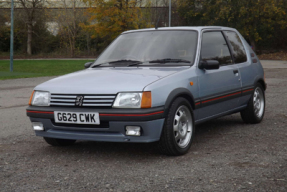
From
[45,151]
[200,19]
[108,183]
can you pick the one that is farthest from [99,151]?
[200,19]

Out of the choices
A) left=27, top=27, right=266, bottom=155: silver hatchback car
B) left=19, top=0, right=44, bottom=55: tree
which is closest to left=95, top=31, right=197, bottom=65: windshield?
left=27, top=27, right=266, bottom=155: silver hatchback car

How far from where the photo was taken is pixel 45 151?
5461 mm

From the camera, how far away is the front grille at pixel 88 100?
4.65m

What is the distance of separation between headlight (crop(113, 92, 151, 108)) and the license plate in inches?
10.4

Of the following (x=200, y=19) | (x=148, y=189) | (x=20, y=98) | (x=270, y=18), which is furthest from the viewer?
(x=200, y=19)

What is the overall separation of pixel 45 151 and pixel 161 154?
1463 millimetres

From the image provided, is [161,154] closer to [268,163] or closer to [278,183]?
[268,163]

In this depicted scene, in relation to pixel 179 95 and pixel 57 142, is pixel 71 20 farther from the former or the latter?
A: pixel 179 95

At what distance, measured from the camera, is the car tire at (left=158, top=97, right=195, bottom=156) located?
4828 millimetres

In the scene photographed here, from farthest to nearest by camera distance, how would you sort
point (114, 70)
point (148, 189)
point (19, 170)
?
1. point (114, 70)
2. point (19, 170)
3. point (148, 189)

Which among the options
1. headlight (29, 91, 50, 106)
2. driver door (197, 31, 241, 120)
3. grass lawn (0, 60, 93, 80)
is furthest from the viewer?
grass lawn (0, 60, 93, 80)

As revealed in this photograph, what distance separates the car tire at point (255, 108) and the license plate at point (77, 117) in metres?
3.15

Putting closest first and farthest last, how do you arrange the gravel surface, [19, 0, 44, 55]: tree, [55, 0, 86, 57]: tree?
the gravel surface < [19, 0, 44, 55]: tree < [55, 0, 86, 57]: tree

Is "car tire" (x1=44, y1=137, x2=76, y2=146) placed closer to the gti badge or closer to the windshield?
the gti badge
